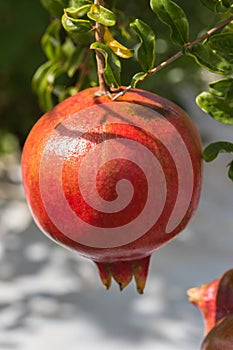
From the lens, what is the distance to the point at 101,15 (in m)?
0.35

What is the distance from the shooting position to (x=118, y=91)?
379 mm

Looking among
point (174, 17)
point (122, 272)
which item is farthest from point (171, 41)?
point (122, 272)

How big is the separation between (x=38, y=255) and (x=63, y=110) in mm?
775

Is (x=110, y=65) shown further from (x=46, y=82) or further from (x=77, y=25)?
(x=46, y=82)

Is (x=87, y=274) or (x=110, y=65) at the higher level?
(x=110, y=65)

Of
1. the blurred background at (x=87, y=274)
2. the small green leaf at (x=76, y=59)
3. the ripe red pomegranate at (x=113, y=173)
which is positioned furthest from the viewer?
the blurred background at (x=87, y=274)

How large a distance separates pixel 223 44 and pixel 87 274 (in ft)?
2.42

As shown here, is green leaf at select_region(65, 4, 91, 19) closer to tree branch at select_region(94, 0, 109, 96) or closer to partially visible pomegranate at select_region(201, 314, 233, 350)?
tree branch at select_region(94, 0, 109, 96)

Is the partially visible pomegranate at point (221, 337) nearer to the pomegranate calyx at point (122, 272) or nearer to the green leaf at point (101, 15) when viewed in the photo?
the pomegranate calyx at point (122, 272)

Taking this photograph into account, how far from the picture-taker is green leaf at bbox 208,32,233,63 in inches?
14.6

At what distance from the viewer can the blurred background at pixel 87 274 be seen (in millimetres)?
866

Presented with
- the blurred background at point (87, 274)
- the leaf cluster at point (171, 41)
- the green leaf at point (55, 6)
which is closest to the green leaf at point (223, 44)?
the leaf cluster at point (171, 41)

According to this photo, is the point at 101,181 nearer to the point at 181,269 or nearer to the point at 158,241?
the point at 158,241

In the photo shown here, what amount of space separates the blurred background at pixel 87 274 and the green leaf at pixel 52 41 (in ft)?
0.37
